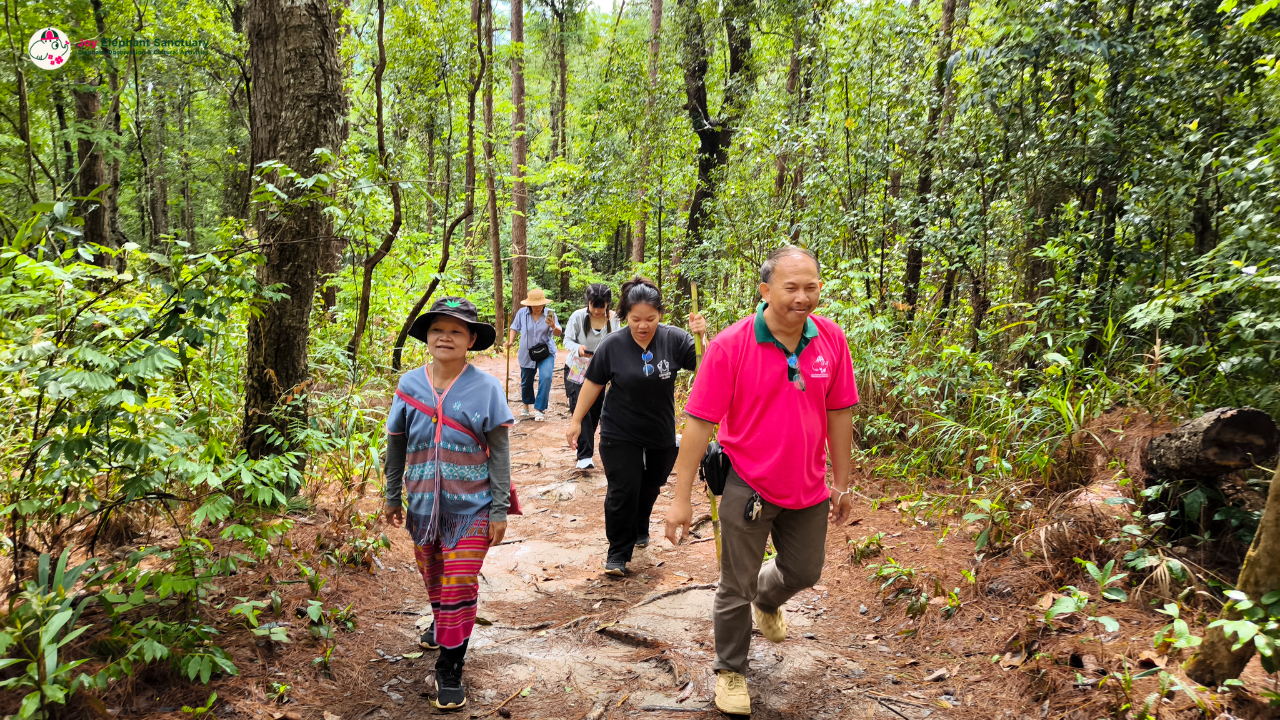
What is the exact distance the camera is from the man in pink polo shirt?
10.4 ft

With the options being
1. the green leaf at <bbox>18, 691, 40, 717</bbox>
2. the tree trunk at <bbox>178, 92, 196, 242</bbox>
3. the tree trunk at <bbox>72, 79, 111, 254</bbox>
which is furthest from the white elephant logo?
the green leaf at <bbox>18, 691, 40, 717</bbox>

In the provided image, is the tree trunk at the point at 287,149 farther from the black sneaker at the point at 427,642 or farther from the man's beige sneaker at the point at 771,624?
the man's beige sneaker at the point at 771,624

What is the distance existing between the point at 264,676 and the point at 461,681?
0.92 m

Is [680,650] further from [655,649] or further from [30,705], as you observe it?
[30,705]

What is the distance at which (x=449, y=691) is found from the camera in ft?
11.0

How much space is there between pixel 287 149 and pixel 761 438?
380cm

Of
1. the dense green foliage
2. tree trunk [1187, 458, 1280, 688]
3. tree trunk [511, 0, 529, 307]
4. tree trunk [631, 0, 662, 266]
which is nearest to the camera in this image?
tree trunk [1187, 458, 1280, 688]

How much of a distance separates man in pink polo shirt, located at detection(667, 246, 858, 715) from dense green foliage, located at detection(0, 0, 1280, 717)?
6.15ft

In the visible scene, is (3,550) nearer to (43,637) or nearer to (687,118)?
(43,637)

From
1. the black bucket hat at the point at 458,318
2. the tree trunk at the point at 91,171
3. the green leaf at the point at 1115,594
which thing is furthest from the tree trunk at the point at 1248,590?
the tree trunk at the point at 91,171

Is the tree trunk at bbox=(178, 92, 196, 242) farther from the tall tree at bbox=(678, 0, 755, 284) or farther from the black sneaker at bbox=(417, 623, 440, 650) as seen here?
the black sneaker at bbox=(417, 623, 440, 650)

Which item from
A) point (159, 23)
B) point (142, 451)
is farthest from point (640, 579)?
point (159, 23)

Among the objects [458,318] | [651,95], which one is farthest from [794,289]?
[651,95]

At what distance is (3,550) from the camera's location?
3186 mm
